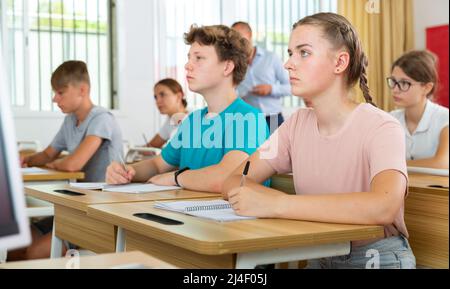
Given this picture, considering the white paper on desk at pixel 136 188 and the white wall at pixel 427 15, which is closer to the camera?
the white paper on desk at pixel 136 188

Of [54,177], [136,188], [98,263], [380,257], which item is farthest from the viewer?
[54,177]

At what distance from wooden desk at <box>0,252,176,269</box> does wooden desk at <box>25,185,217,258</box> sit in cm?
75

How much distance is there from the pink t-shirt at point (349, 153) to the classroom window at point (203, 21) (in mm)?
4790

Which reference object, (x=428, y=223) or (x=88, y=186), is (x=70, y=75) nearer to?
(x=88, y=186)

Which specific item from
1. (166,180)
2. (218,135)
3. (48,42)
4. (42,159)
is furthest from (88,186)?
(48,42)

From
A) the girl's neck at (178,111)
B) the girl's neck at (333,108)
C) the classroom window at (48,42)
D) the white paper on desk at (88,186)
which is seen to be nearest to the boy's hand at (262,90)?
the girl's neck at (178,111)

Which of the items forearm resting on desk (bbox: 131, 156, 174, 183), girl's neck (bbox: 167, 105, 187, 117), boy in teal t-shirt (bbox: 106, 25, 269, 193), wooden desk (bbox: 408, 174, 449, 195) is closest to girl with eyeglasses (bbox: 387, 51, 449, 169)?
wooden desk (bbox: 408, 174, 449, 195)

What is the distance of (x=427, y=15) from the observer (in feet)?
23.9

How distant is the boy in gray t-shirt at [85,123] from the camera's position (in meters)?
3.55

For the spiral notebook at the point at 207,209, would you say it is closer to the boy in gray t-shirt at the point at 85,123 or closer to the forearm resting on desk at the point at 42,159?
the boy in gray t-shirt at the point at 85,123

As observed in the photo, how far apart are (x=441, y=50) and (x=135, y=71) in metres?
3.26
